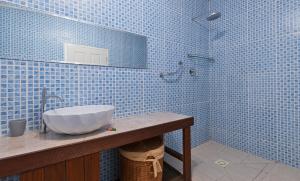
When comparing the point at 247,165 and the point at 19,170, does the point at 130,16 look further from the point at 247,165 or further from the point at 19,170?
the point at 247,165

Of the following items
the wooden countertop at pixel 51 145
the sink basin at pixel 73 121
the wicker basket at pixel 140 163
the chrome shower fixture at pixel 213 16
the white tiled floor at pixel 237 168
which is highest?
the chrome shower fixture at pixel 213 16

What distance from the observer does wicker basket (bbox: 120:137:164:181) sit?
3.95 feet

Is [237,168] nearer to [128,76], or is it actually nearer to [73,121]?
[128,76]

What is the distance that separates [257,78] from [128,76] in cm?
159

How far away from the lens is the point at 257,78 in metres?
1.92

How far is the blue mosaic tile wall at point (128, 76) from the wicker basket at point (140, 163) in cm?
25

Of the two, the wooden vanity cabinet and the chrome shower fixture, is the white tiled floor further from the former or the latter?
the chrome shower fixture

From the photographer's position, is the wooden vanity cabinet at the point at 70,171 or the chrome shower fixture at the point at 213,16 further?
the chrome shower fixture at the point at 213,16

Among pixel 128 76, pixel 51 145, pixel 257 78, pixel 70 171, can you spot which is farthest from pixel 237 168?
pixel 51 145

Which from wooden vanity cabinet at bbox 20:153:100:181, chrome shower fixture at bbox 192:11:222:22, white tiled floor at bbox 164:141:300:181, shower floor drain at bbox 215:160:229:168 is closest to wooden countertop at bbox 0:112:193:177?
wooden vanity cabinet at bbox 20:153:100:181

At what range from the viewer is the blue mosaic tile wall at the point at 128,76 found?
41.8 inches

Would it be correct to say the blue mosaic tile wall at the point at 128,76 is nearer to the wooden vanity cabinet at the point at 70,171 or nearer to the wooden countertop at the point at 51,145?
the wooden countertop at the point at 51,145

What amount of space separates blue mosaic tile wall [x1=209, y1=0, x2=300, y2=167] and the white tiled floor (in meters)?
0.15

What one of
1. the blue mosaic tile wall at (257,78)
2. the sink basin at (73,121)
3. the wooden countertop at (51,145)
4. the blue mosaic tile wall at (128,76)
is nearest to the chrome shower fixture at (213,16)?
the blue mosaic tile wall at (128,76)
